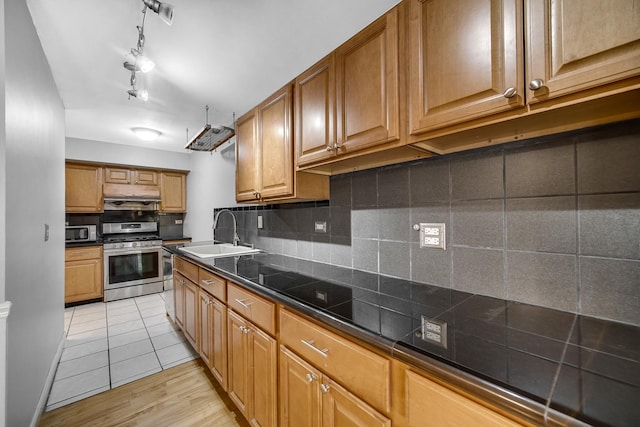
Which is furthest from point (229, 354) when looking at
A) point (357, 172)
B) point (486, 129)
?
point (486, 129)

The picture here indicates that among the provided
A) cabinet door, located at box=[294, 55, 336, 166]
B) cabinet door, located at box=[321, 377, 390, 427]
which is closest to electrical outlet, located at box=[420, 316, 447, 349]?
cabinet door, located at box=[321, 377, 390, 427]

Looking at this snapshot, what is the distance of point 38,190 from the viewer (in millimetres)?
1582

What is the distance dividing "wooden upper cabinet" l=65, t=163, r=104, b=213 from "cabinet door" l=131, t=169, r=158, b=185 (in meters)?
0.42

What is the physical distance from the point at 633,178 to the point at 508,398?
80 cm

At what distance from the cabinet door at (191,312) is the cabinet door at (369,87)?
1.71 meters

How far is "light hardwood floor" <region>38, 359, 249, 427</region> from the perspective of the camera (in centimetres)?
156

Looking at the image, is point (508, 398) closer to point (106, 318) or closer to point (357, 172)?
point (357, 172)

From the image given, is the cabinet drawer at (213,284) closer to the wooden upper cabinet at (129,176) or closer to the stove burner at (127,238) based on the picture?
the stove burner at (127,238)

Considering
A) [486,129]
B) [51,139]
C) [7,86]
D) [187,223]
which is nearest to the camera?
[486,129]

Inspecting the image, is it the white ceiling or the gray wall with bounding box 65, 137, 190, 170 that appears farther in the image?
the gray wall with bounding box 65, 137, 190, 170

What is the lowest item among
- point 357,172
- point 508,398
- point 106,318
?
point 106,318

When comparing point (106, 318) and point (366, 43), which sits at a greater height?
point (366, 43)

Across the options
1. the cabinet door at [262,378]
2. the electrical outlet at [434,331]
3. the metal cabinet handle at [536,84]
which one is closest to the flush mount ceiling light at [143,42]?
the metal cabinet handle at [536,84]

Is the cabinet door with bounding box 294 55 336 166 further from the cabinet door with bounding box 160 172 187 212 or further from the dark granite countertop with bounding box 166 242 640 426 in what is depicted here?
the cabinet door with bounding box 160 172 187 212
